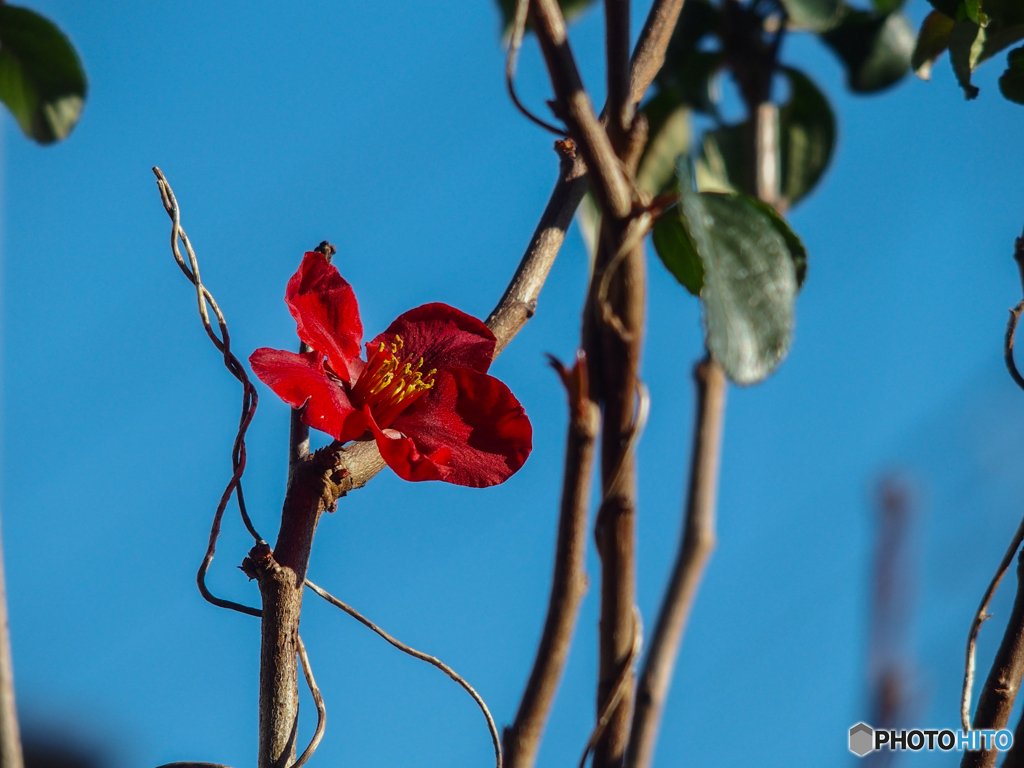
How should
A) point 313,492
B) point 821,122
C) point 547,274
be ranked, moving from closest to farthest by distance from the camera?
point 313,492
point 547,274
point 821,122

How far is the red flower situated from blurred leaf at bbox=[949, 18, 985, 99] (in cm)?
44

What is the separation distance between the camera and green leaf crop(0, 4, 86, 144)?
3.24 feet

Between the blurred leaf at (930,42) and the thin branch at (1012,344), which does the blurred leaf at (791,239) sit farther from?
the blurred leaf at (930,42)

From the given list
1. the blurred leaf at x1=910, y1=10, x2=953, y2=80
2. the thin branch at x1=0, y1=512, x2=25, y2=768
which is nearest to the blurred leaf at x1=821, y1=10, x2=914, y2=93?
the blurred leaf at x1=910, y1=10, x2=953, y2=80

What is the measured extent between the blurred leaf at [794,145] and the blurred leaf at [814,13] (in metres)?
0.11

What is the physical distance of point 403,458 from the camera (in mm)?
502

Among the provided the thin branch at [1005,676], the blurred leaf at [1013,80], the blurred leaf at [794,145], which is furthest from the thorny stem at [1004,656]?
the blurred leaf at [794,145]

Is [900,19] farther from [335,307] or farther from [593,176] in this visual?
[593,176]

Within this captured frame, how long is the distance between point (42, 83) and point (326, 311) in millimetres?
625

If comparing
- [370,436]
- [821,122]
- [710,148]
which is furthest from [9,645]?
[821,122]

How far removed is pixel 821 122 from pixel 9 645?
1374 millimetres

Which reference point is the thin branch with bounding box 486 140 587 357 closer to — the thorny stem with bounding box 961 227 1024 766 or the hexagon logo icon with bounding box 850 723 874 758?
the thorny stem with bounding box 961 227 1024 766

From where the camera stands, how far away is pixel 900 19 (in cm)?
143

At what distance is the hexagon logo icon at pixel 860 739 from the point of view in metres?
0.65
